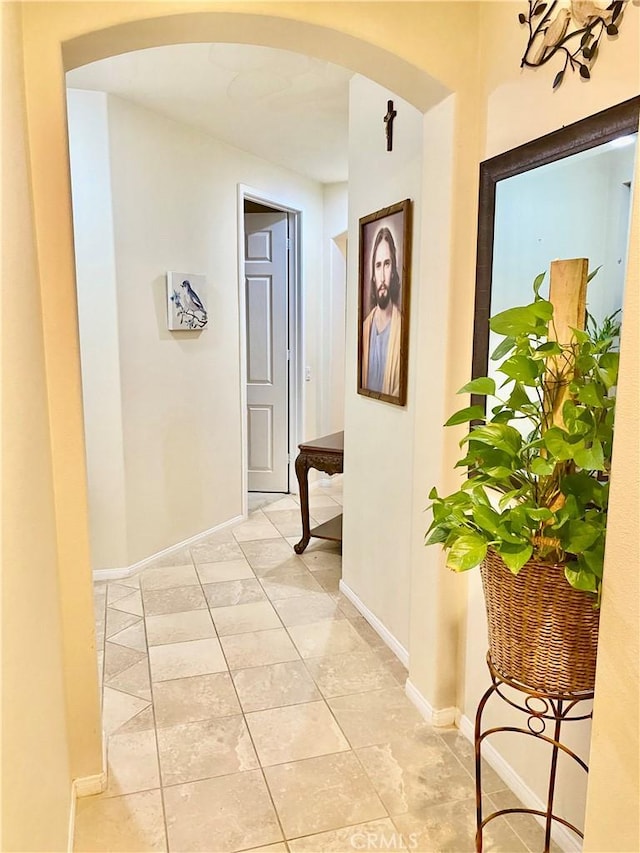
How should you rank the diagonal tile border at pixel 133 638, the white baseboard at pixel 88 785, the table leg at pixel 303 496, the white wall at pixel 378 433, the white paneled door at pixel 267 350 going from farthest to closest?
the white paneled door at pixel 267 350 → the table leg at pixel 303 496 → the diagonal tile border at pixel 133 638 → the white wall at pixel 378 433 → the white baseboard at pixel 88 785

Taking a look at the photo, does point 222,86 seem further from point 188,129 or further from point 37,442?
point 37,442

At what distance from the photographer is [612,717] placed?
1.08m

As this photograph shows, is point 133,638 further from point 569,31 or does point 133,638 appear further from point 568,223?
point 569,31

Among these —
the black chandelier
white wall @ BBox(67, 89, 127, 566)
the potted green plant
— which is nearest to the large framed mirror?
the black chandelier

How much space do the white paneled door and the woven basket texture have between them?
13.2 feet

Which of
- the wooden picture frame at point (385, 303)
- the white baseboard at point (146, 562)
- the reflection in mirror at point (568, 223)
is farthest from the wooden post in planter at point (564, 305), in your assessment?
the white baseboard at point (146, 562)

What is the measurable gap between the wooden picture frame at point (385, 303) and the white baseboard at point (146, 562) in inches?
68.3

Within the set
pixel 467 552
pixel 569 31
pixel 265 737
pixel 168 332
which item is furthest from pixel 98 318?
pixel 467 552

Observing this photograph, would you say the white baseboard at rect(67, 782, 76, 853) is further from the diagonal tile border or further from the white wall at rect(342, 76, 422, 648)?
the white wall at rect(342, 76, 422, 648)

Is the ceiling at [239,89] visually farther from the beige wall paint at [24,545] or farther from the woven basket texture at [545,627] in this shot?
the woven basket texture at [545,627]

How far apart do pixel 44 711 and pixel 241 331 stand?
10.9 feet

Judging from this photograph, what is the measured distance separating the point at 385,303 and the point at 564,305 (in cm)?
151

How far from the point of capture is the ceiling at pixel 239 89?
291 cm

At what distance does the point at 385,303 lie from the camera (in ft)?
9.53
